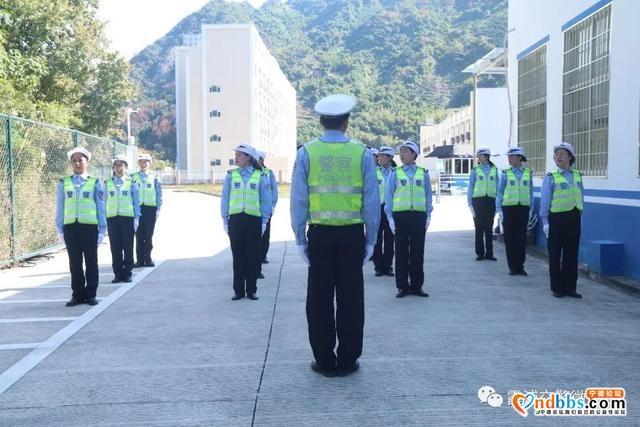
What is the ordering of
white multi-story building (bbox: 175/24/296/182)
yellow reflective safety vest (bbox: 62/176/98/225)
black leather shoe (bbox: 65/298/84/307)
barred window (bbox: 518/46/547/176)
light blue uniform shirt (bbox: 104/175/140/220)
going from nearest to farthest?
yellow reflective safety vest (bbox: 62/176/98/225), black leather shoe (bbox: 65/298/84/307), light blue uniform shirt (bbox: 104/175/140/220), barred window (bbox: 518/46/547/176), white multi-story building (bbox: 175/24/296/182)

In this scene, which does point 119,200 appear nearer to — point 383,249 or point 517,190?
point 383,249

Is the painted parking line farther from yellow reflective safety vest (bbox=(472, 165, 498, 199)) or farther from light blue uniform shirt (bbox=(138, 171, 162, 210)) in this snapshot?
yellow reflective safety vest (bbox=(472, 165, 498, 199))

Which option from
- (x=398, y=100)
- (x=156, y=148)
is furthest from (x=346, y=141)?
(x=398, y=100)

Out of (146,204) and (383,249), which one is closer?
(383,249)

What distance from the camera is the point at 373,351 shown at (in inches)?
241

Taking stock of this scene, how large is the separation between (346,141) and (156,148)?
88.2 meters

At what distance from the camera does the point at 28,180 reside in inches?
504

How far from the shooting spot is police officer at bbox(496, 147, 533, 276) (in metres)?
10.6

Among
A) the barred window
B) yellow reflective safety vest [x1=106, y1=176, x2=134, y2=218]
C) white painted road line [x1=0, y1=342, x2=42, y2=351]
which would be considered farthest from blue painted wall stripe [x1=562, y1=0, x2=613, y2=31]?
white painted road line [x1=0, y1=342, x2=42, y2=351]

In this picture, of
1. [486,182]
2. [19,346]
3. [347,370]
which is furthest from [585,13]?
[19,346]

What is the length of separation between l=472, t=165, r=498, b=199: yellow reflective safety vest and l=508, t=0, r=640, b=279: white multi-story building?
1259mm

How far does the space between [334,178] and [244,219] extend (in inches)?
133

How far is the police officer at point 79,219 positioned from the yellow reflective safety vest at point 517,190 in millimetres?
6164

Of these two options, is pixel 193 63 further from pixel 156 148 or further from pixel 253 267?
pixel 253 267
